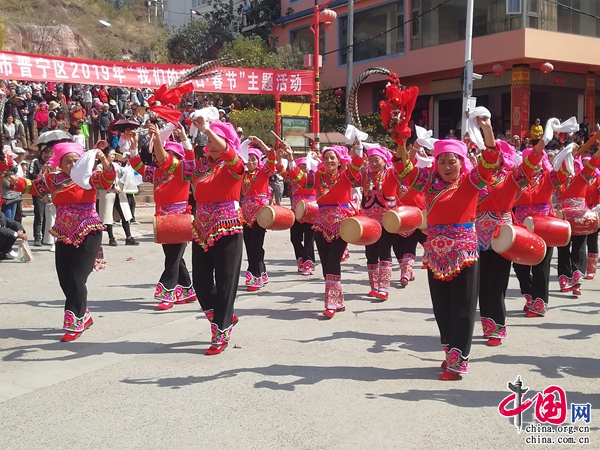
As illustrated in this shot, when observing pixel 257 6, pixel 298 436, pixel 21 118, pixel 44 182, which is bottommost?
pixel 298 436

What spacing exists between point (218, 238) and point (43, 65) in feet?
31.7

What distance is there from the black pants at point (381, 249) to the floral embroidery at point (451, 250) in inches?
111

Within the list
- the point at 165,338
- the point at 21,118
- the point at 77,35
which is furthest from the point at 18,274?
the point at 77,35

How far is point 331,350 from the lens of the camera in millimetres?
5555

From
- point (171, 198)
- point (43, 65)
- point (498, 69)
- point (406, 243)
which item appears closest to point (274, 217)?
point (171, 198)

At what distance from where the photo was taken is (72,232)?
5855 millimetres

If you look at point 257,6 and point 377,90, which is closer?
point 377,90

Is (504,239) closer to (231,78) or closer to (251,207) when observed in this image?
(251,207)

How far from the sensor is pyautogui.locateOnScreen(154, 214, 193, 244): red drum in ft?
20.1

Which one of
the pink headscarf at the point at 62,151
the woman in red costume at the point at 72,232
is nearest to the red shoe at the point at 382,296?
the woman in red costume at the point at 72,232

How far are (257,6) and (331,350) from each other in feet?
90.9

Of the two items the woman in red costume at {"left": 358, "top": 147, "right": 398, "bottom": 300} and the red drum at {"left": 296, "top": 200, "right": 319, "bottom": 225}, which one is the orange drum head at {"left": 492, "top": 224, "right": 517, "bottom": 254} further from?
the red drum at {"left": 296, "top": 200, "right": 319, "bottom": 225}

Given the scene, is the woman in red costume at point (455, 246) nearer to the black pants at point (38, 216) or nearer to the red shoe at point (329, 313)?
A: the red shoe at point (329, 313)

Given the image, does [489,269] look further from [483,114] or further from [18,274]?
A: [18,274]
